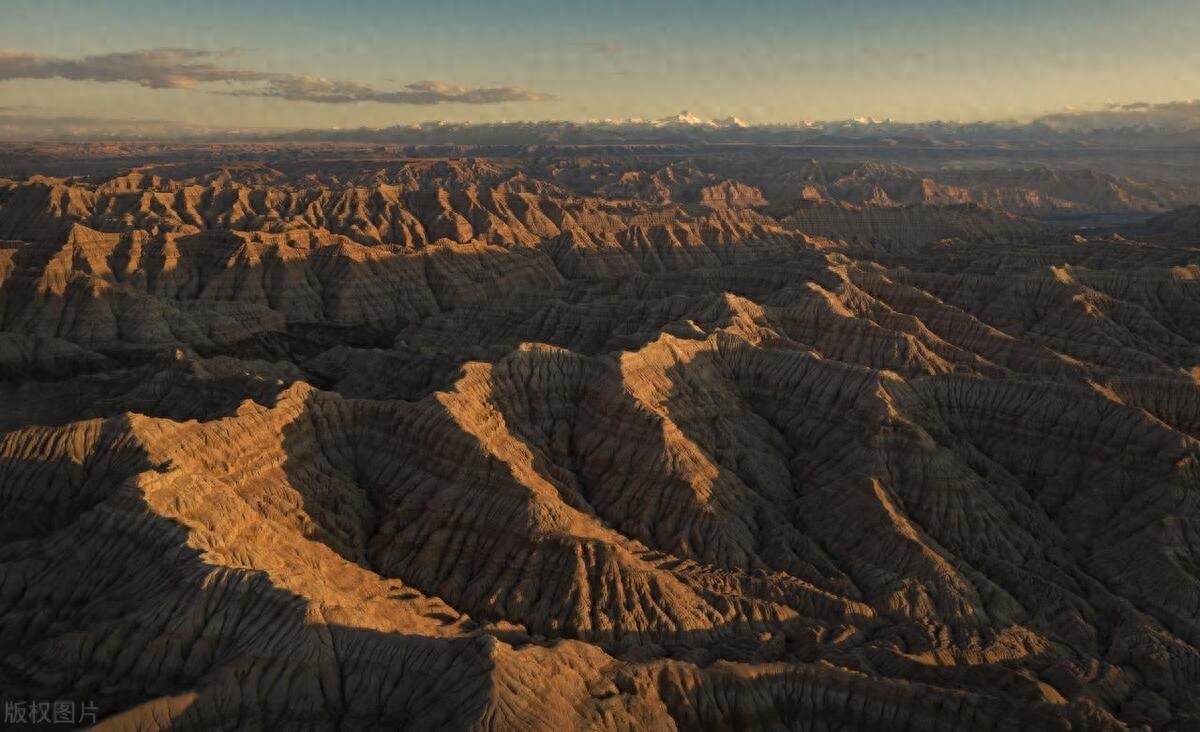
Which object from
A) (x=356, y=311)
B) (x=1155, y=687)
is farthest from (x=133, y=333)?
(x=1155, y=687)

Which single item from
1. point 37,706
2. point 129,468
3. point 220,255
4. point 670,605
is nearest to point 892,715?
point 670,605

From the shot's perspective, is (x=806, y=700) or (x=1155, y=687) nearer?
(x=806, y=700)

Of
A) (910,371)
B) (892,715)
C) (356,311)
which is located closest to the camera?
(892,715)

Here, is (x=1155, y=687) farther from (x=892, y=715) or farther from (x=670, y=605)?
(x=670, y=605)

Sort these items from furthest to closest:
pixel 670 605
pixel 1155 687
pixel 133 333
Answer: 1. pixel 133 333
2. pixel 670 605
3. pixel 1155 687

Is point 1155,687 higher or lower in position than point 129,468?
lower

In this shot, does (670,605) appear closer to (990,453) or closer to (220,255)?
(990,453)
